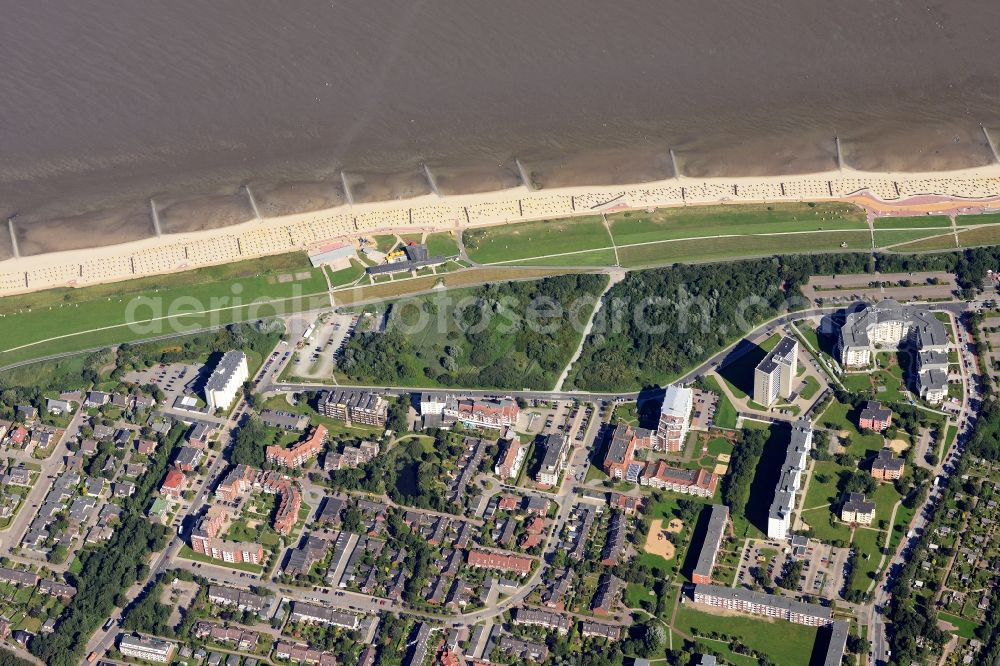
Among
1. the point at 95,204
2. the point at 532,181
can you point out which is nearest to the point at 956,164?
the point at 532,181

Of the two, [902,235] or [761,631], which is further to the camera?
[902,235]

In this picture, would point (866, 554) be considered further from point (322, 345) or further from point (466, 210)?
point (466, 210)

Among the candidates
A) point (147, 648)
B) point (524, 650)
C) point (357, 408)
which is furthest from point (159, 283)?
point (524, 650)

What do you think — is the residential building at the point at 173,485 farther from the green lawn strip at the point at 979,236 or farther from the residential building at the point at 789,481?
the green lawn strip at the point at 979,236

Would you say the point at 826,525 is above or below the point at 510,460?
above

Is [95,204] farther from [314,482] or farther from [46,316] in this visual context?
[314,482]

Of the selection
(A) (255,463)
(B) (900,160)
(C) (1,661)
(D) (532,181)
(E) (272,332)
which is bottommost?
(C) (1,661)

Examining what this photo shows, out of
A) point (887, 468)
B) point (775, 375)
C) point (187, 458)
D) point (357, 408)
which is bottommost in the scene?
point (187, 458)
